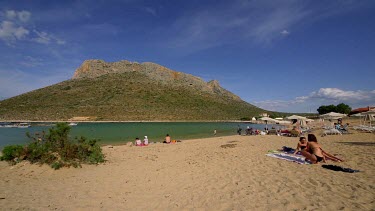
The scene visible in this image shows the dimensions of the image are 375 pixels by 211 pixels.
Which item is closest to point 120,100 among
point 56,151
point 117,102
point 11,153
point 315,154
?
point 117,102

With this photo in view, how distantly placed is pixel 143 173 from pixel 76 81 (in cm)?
8101

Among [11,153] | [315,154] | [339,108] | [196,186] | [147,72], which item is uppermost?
[147,72]

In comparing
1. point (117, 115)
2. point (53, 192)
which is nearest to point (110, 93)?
point (117, 115)

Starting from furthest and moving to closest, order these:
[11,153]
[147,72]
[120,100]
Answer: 1. [147,72]
2. [120,100]
3. [11,153]

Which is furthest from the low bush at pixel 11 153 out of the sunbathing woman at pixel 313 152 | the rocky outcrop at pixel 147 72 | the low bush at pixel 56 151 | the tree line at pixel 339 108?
the tree line at pixel 339 108

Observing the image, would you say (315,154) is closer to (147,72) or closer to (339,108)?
(339,108)

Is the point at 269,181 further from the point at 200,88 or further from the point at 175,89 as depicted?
the point at 200,88

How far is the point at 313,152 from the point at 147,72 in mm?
90729

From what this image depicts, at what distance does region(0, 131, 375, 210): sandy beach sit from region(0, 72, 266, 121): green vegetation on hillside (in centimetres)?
5497

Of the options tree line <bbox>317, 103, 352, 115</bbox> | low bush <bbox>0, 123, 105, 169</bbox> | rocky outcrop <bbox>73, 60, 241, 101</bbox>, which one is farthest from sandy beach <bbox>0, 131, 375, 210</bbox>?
tree line <bbox>317, 103, 352, 115</bbox>

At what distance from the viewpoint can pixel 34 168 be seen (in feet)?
32.0

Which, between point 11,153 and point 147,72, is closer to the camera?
point 11,153

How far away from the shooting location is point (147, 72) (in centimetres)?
9712

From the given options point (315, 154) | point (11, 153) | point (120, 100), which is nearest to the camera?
point (315, 154)
